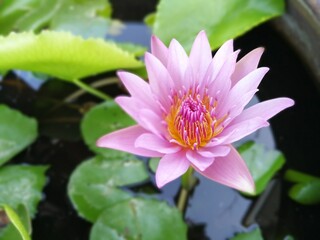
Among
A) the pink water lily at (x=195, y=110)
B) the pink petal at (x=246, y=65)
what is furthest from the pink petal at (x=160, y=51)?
the pink petal at (x=246, y=65)

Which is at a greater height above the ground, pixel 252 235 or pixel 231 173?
pixel 231 173

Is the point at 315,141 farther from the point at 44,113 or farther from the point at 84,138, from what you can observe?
the point at 44,113

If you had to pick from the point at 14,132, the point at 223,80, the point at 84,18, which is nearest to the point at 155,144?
the point at 223,80

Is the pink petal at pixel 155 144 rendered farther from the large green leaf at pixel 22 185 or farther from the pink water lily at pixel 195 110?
the large green leaf at pixel 22 185

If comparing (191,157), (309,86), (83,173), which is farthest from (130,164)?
(309,86)

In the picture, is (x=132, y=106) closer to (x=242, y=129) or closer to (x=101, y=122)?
(x=242, y=129)

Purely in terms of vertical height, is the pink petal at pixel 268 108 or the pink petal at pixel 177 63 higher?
the pink petal at pixel 177 63
